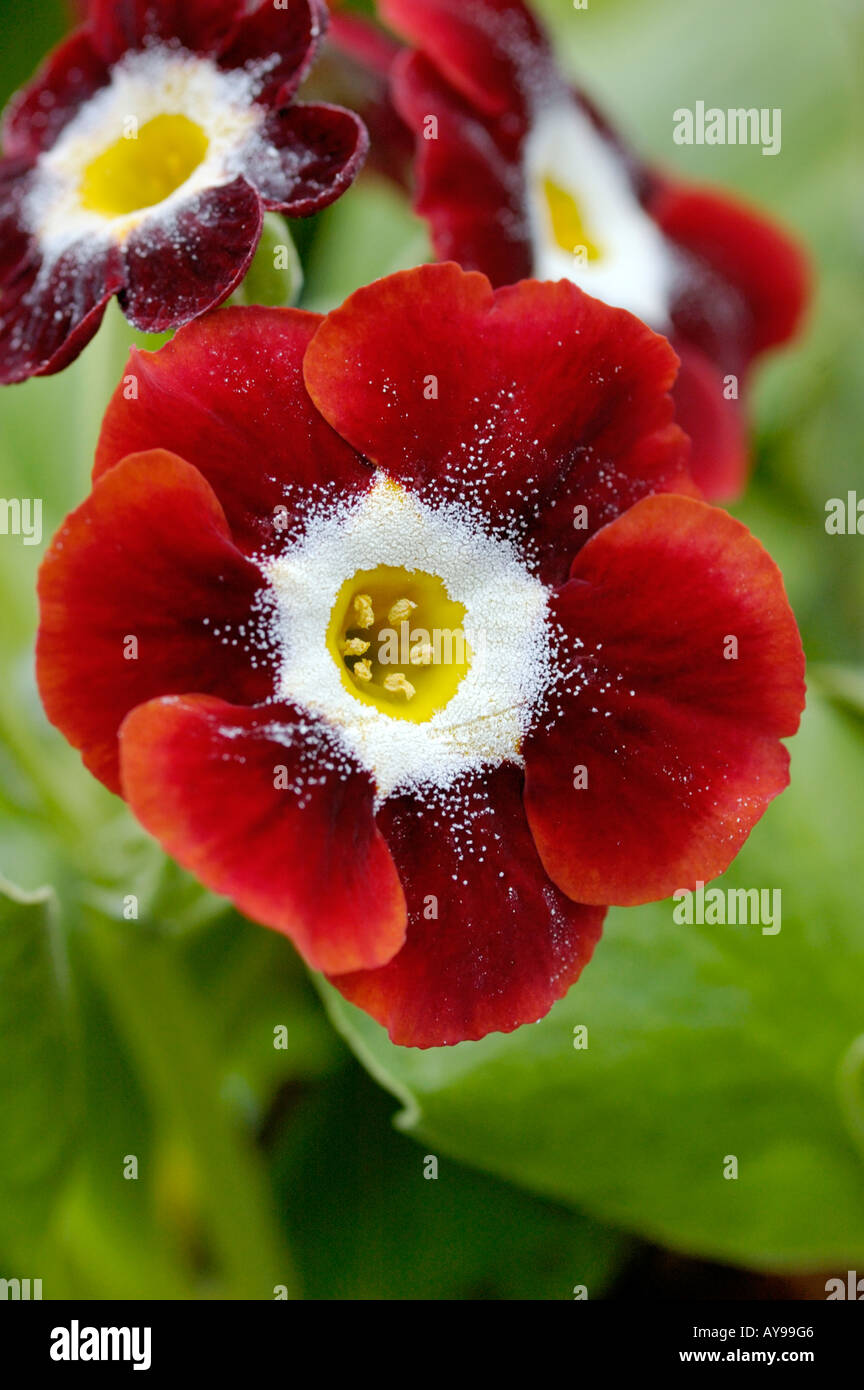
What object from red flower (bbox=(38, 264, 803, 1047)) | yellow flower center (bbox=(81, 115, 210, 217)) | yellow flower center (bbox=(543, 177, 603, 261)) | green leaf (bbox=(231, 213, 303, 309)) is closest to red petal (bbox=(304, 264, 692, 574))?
red flower (bbox=(38, 264, 803, 1047))

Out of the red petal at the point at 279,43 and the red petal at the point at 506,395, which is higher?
the red petal at the point at 279,43

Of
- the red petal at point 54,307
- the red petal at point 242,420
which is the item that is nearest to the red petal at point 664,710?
the red petal at point 242,420

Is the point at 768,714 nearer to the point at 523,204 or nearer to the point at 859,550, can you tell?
the point at 523,204

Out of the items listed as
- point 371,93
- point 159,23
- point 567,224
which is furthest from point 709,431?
point 159,23

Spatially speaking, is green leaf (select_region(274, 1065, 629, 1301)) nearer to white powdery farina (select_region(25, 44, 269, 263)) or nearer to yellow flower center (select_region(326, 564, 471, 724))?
yellow flower center (select_region(326, 564, 471, 724))

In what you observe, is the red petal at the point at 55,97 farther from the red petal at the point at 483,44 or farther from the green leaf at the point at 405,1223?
the green leaf at the point at 405,1223

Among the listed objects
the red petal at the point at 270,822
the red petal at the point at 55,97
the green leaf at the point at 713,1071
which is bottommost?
the green leaf at the point at 713,1071

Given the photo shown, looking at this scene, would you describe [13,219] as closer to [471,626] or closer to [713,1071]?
[471,626]
